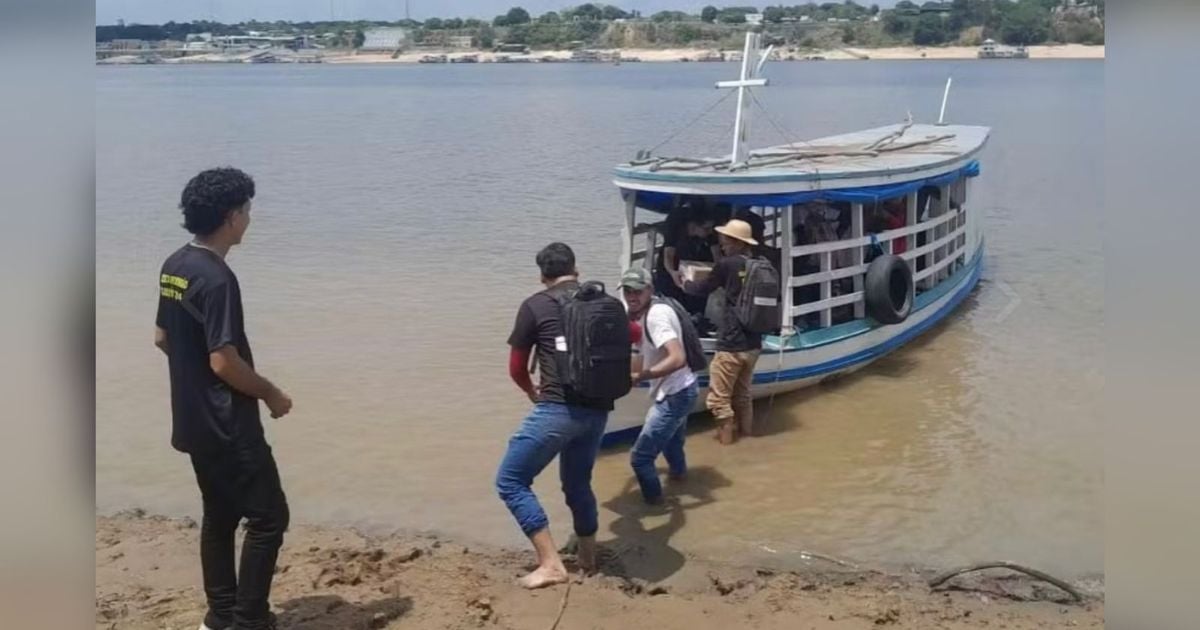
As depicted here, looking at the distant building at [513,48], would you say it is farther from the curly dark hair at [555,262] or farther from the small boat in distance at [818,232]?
the curly dark hair at [555,262]

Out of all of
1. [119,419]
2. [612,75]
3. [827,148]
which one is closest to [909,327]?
[827,148]

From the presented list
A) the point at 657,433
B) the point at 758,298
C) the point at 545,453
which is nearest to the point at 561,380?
the point at 545,453

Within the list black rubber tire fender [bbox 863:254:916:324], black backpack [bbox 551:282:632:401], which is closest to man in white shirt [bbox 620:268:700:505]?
black backpack [bbox 551:282:632:401]

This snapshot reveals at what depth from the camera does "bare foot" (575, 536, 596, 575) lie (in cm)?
662

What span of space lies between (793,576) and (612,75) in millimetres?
92609

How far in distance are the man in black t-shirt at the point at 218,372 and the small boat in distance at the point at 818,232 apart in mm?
4527

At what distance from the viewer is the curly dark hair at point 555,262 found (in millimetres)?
6215

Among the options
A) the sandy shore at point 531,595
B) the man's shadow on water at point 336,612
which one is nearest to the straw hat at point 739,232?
the sandy shore at point 531,595

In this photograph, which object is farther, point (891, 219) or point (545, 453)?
point (891, 219)

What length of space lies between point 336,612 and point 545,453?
133 centimetres

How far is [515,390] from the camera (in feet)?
36.7

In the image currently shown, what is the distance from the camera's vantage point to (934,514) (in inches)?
324

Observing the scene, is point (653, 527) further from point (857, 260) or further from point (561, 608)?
point (857, 260)

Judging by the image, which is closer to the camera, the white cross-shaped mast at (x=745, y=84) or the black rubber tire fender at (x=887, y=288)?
the white cross-shaped mast at (x=745, y=84)
